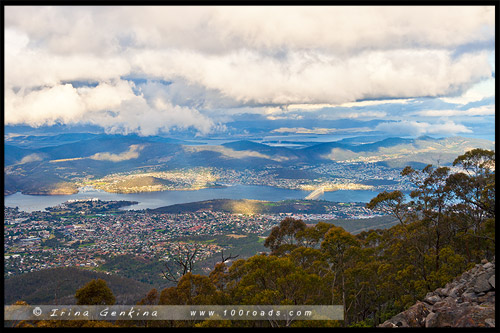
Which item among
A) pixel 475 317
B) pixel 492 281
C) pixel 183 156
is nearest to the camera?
pixel 475 317

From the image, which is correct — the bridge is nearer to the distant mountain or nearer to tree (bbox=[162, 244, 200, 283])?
the distant mountain

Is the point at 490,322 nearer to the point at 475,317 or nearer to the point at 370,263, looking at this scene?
the point at 475,317

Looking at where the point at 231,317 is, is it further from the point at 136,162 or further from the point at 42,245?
the point at 136,162

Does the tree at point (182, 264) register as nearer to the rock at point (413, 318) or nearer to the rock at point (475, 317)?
the rock at point (413, 318)

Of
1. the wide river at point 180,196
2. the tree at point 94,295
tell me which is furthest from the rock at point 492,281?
the wide river at point 180,196

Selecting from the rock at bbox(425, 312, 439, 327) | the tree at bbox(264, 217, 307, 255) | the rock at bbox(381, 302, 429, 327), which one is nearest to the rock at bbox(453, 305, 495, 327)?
the rock at bbox(425, 312, 439, 327)

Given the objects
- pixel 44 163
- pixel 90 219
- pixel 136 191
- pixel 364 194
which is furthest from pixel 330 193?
pixel 44 163

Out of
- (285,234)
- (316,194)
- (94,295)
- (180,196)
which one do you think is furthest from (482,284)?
(180,196)
